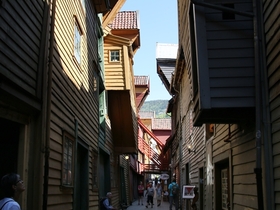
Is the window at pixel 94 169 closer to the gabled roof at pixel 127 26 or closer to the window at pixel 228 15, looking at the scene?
the gabled roof at pixel 127 26

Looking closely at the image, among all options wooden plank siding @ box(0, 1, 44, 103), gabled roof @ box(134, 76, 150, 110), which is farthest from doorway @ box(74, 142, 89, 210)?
gabled roof @ box(134, 76, 150, 110)

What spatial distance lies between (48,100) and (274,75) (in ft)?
Result: 11.5

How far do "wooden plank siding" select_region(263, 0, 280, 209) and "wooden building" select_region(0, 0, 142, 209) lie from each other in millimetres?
3357

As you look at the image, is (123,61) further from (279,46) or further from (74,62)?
(279,46)

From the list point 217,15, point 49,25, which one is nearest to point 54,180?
point 49,25

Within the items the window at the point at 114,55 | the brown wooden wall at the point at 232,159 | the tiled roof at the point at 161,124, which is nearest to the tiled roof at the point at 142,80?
the window at the point at 114,55

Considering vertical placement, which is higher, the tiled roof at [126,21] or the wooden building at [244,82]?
the tiled roof at [126,21]

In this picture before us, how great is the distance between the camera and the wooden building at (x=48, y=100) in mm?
5809

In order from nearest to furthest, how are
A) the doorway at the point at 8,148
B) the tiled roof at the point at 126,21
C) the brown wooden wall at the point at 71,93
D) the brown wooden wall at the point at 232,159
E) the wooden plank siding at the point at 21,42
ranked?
1. the wooden plank siding at the point at 21,42
2. the doorway at the point at 8,148
3. the brown wooden wall at the point at 232,159
4. the brown wooden wall at the point at 71,93
5. the tiled roof at the point at 126,21

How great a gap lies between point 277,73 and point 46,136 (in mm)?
3541

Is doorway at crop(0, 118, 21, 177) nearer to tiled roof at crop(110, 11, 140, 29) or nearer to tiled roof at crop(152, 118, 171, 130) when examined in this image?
tiled roof at crop(110, 11, 140, 29)

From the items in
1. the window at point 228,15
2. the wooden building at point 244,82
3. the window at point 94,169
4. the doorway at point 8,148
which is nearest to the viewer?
the wooden building at point 244,82

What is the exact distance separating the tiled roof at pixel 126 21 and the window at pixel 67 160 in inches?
415

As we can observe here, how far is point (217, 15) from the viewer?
7.11 meters
